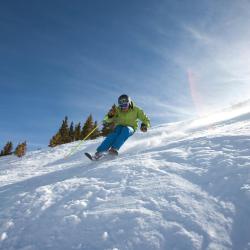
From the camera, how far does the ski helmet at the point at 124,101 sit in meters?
10.3

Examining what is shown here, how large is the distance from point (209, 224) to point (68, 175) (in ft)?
13.5

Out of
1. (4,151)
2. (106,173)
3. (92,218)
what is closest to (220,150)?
(106,173)

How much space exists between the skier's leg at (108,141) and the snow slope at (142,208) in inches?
96.0

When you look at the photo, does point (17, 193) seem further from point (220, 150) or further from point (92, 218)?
point (220, 150)

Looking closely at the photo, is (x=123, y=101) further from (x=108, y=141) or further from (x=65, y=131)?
(x=65, y=131)

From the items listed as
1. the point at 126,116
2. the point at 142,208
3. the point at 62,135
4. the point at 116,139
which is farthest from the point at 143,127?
the point at 62,135

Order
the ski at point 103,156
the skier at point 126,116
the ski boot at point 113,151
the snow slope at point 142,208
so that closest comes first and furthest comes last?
the snow slope at point 142,208 < the ski at point 103,156 < the ski boot at point 113,151 < the skier at point 126,116

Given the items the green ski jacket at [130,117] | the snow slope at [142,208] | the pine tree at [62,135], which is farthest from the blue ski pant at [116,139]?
the pine tree at [62,135]

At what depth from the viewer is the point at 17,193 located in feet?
19.0

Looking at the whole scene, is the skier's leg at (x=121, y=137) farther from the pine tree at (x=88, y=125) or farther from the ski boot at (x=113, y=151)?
the pine tree at (x=88, y=125)

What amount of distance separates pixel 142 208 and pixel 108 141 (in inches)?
193

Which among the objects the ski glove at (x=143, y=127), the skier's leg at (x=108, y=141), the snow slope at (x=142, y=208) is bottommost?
the snow slope at (x=142, y=208)

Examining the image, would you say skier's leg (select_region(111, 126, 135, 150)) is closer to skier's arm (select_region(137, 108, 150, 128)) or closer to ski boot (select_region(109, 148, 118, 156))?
ski boot (select_region(109, 148, 118, 156))

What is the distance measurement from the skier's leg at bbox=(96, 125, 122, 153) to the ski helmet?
2.89 feet
